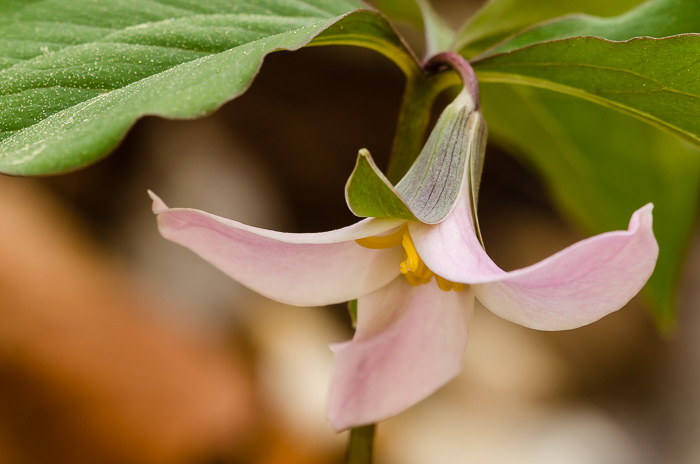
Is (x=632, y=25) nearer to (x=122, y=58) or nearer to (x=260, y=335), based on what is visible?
(x=122, y=58)

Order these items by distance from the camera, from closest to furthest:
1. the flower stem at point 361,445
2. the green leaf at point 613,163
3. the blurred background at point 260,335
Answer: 1. the flower stem at point 361,445
2. the green leaf at point 613,163
3. the blurred background at point 260,335

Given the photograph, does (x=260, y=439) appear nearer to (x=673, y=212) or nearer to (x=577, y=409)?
(x=577, y=409)

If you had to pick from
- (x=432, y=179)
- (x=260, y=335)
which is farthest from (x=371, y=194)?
(x=260, y=335)

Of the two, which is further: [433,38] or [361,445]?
[433,38]

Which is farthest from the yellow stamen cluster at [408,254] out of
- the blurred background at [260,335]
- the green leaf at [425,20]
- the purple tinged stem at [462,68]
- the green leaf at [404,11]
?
the blurred background at [260,335]

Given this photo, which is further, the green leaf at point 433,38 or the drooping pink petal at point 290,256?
the green leaf at point 433,38

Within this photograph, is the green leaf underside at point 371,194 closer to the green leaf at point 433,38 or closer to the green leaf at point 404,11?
the green leaf at point 433,38
